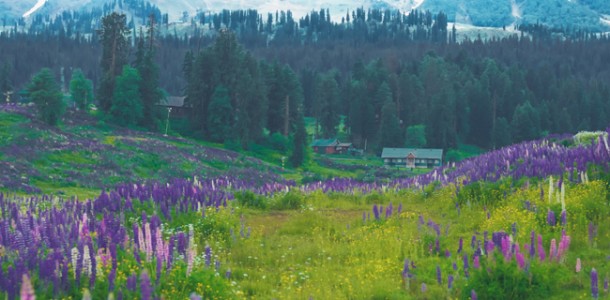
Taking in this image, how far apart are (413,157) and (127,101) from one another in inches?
1675

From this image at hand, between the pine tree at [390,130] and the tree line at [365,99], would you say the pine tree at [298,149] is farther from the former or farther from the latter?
the pine tree at [390,130]

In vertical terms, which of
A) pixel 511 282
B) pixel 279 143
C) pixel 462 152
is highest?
pixel 511 282

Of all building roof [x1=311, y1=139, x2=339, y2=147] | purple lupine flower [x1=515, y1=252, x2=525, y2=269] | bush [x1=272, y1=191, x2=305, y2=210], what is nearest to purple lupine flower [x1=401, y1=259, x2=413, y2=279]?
purple lupine flower [x1=515, y1=252, x2=525, y2=269]

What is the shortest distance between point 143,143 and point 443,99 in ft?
206

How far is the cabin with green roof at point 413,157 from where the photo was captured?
96.6 meters

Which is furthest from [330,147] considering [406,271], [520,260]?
[520,260]

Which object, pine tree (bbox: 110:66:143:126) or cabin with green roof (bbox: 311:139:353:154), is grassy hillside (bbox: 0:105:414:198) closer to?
pine tree (bbox: 110:66:143:126)

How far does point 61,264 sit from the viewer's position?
916cm

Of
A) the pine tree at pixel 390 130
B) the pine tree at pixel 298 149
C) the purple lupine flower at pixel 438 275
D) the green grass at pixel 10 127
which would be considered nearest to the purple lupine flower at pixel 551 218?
the purple lupine flower at pixel 438 275

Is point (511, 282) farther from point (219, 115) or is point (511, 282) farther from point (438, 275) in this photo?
point (219, 115)

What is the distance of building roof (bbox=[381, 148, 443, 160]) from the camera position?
96963mm

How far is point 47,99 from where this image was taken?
58.9 m

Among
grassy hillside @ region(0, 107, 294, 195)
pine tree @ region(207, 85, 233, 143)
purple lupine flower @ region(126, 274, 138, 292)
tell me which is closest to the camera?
purple lupine flower @ region(126, 274, 138, 292)

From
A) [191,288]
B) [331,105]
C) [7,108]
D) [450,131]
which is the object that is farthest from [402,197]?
[331,105]
